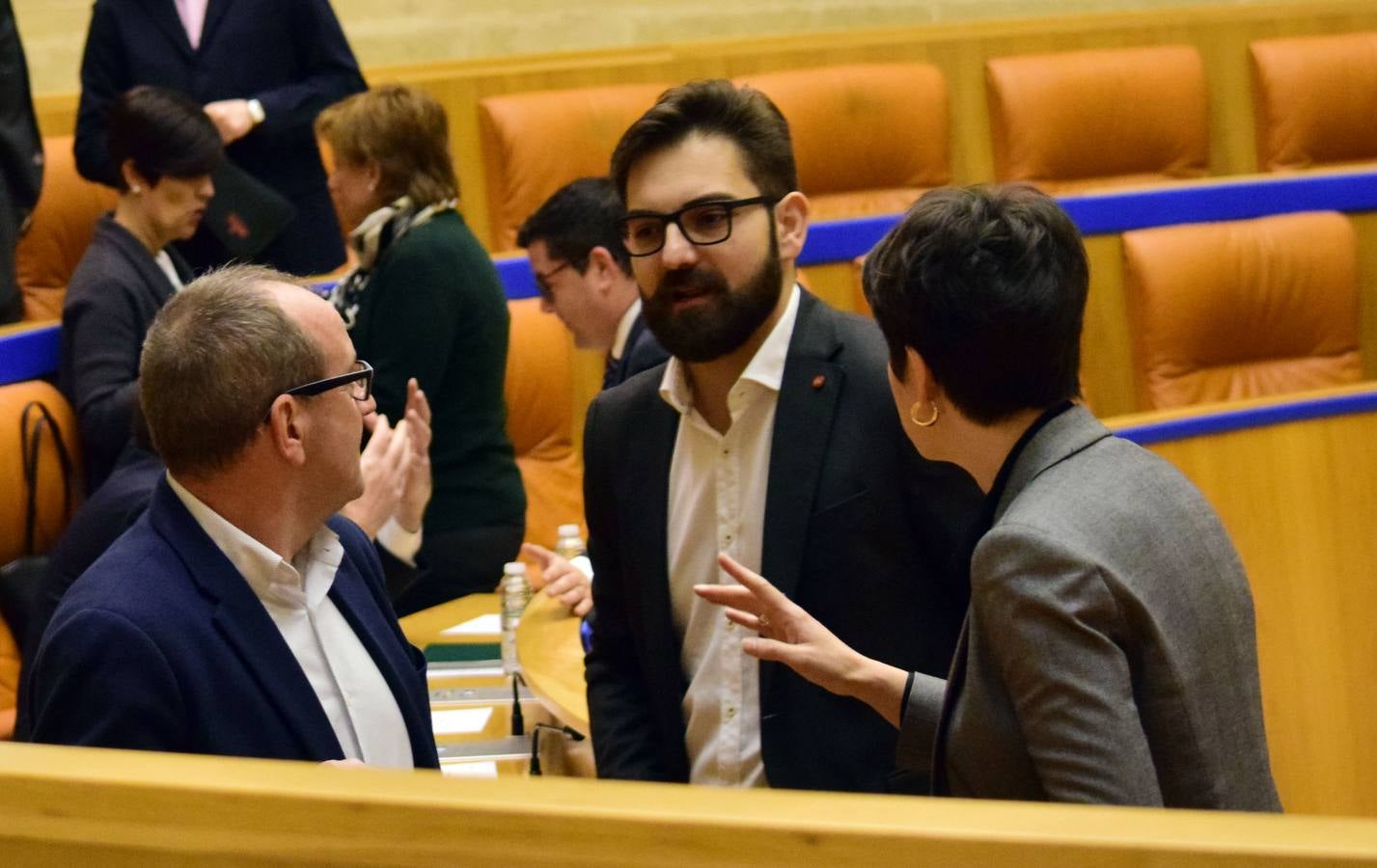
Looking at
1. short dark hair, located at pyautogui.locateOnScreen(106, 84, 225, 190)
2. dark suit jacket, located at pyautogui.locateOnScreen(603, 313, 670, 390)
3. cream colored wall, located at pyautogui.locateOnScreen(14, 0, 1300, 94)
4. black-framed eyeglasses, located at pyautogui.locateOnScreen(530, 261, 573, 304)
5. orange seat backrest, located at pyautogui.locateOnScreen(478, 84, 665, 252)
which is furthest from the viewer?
cream colored wall, located at pyautogui.locateOnScreen(14, 0, 1300, 94)

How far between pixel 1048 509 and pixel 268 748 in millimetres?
652

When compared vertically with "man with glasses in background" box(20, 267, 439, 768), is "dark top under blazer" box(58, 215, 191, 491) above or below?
below

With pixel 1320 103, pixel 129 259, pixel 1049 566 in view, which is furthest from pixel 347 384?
pixel 1320 103

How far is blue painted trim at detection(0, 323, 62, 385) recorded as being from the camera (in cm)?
276

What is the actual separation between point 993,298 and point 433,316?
62.8 inches

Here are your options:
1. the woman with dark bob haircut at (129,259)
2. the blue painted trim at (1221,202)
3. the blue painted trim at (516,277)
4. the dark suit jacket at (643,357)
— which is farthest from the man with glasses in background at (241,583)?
the blue painted trim at (1221,202)

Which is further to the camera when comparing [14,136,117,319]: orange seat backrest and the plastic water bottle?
[14,136,117,319]: orange seat backrest

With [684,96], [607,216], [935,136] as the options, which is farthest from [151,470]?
[935,136]

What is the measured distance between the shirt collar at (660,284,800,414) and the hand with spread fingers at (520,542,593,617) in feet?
2.51

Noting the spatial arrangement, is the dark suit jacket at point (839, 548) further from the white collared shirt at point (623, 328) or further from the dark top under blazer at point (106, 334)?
the dark top under blazer at point (106, 334)

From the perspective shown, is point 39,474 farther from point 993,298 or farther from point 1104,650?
point 1104,650

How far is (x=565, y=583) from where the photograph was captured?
2379mm

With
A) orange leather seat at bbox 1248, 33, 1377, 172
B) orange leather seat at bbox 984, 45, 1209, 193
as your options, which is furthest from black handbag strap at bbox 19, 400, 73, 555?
orange leather seat at bbox 1248, 33, 1377, 172

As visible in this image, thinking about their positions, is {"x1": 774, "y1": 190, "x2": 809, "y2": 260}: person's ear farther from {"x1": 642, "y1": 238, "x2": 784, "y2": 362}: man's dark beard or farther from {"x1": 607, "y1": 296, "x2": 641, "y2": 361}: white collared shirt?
{"x1": 607, "y1": 296, "x2": 641, "y2": 361}: white collared shirt
